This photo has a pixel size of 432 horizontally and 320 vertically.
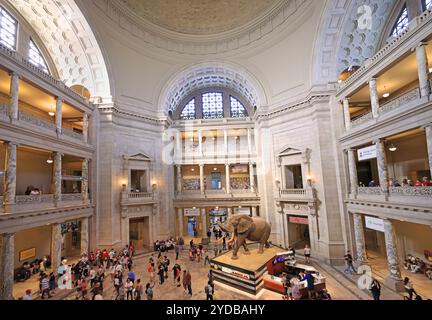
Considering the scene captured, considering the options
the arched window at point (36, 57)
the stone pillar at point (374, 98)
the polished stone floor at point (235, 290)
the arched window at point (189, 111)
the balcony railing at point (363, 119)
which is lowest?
the polished stone floor at point (235, 290)

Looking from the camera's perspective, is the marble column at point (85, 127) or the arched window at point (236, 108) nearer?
the marble column at point (85, 127)

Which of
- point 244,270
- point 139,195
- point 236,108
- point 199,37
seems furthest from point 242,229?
point 199,37

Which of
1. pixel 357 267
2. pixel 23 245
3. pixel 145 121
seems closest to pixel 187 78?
pixel 145 121

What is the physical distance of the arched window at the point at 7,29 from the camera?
1406 cm

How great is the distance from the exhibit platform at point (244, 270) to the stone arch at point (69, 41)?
49.1ft

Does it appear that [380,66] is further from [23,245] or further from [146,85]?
[23,245]

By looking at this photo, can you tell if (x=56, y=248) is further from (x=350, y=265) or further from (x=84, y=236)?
(x=350, y=265)

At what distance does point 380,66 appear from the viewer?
11.6m

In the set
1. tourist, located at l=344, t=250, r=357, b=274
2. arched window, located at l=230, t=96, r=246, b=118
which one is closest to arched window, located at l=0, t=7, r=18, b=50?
arched window, located at l=230, t=96, r=246, b=118

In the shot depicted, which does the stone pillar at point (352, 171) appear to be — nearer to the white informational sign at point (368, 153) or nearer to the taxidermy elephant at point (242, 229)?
the white informational sign at point (368, 153)

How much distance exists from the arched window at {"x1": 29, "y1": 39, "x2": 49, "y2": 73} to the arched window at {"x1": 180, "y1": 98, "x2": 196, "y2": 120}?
13.3 m

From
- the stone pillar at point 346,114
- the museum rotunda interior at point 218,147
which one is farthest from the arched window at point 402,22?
the stone pillar at point 346,114

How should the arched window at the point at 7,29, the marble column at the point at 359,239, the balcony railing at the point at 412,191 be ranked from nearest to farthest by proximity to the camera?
the balcony railing at the point at 412,191 < the marble column at the point at 359,239 < the arched window at the point at 7,29
